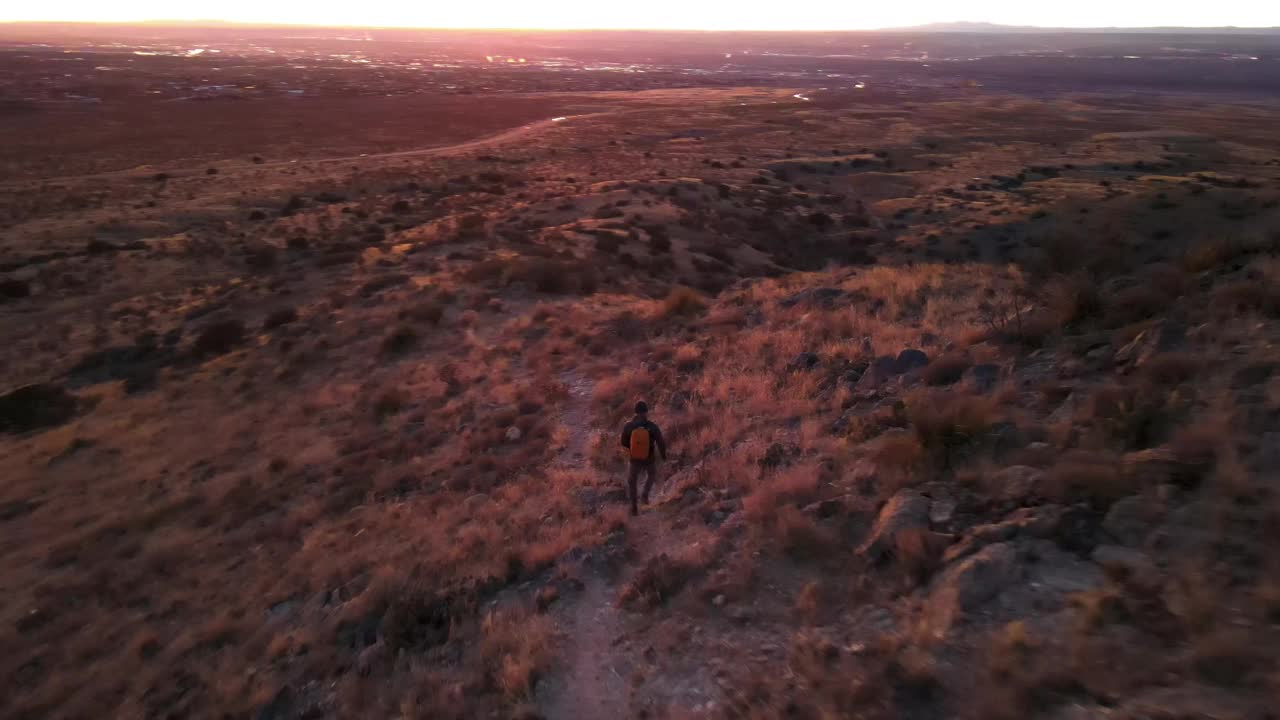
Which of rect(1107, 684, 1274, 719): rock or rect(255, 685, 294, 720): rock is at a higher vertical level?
rect(1107, 684, 1274, 719): rock

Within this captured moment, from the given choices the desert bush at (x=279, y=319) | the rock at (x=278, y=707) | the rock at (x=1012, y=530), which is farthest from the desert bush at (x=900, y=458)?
the desert bush at (x=279, y=319)

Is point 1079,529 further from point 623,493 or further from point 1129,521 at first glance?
point 623,493

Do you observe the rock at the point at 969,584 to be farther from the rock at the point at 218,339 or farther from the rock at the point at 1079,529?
the rock at the point at 218,339

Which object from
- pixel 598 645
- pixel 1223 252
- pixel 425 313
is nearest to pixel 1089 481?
pixel 598 645

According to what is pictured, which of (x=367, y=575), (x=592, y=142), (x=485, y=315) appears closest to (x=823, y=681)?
(x=367, y=575)

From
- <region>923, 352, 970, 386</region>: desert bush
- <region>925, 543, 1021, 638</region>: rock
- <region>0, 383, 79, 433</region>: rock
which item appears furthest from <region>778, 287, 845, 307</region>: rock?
<region>0, 383, 79, 433</region>: rock

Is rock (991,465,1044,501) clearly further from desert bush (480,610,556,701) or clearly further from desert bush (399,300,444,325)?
desert bush (399,300,444,325)

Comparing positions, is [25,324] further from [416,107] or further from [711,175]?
[416,107]
